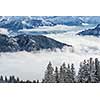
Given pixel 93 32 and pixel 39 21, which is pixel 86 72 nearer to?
pixel 93 32

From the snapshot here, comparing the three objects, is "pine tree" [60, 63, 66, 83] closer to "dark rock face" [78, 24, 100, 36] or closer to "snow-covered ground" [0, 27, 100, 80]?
"snow-covered ground" [0, 27, 100, 80]

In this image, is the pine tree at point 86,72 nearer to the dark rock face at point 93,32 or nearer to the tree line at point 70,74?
the tree line at point 70,74

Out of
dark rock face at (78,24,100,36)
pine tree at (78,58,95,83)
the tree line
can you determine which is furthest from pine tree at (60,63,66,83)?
dark rock face at (78,24,100,36)

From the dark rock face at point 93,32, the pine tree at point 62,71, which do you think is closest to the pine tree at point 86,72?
the pine tree at point 62,71
